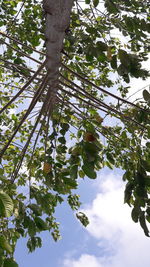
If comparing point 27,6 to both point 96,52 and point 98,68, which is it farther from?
point 96,52

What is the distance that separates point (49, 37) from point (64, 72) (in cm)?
177

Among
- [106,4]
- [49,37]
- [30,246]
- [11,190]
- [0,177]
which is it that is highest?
[106,4]

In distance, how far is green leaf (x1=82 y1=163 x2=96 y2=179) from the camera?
5.36 feet

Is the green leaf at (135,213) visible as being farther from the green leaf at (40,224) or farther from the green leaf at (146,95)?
the green leaf at (146,95)

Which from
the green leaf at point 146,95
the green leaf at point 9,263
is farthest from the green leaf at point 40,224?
the green leaf at point 146,95

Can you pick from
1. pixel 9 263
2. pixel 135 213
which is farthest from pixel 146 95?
pixel 9 263

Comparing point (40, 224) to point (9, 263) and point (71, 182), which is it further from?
point (9, 263)

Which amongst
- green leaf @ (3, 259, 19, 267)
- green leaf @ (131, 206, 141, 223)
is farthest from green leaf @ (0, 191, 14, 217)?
green leaf @ (131, 206, 141, 223)

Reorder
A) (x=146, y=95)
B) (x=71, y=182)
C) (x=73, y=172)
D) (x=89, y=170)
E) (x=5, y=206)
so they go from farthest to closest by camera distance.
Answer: (x=71, y=182) → (x=73, y=172) → (x=146, y=95) → (x=89, y=170) → (x=5, y=206)

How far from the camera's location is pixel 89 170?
1652 mm

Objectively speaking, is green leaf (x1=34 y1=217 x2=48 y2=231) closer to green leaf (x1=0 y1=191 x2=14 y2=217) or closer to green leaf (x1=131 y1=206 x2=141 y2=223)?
green leaf (x1=131 y1=206 x2=141 y2=223)

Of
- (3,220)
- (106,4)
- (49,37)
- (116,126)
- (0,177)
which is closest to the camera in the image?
(0,177)

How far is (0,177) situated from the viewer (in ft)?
3.91

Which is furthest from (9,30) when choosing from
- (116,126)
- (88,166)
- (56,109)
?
(88,166)
